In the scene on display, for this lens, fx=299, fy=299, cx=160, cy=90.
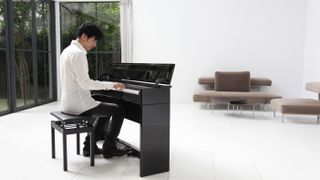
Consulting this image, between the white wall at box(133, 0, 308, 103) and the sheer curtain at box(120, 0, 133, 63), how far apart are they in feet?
0.47

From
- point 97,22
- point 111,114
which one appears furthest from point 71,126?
point 97,22

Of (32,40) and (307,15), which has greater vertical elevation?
(307,15)

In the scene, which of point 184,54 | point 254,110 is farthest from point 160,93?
point 184,54

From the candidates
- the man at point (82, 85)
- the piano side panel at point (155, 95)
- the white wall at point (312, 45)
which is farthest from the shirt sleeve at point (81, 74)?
the white wall at point (312, 45)

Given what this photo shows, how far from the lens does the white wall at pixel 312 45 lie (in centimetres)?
627

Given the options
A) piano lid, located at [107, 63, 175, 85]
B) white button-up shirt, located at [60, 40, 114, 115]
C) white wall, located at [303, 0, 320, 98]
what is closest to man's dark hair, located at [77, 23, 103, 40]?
white button-up shirt, located at [60, 40, 114, 115]

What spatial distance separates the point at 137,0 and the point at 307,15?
4.02 m

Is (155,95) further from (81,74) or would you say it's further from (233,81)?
(233,81)

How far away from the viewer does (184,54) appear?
736 cm

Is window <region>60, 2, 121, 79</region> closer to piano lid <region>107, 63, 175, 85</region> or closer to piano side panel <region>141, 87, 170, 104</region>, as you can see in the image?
piano lid <region>107, 63, 175, 85</region>

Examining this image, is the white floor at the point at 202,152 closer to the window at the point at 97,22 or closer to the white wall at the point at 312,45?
the white wall at the point at 312,45

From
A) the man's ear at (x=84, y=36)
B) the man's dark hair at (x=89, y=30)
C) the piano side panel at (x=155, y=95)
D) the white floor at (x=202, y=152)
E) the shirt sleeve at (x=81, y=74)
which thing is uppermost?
the man's dark hair at (x=89, y=30)

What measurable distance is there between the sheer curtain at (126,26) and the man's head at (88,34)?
4.47 metres

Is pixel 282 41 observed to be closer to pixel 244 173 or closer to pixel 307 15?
pixel 307 15
